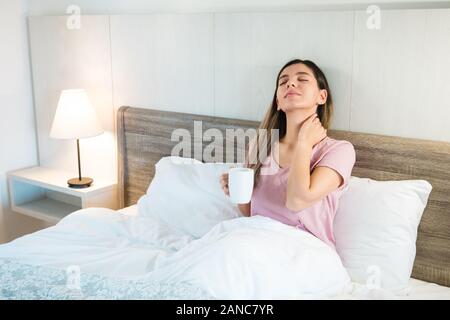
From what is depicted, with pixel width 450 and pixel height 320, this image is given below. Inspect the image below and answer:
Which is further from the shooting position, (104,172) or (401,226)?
(104,172)

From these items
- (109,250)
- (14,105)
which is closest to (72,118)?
(14,105)

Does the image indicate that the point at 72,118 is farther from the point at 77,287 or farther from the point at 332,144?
the point at 332,144

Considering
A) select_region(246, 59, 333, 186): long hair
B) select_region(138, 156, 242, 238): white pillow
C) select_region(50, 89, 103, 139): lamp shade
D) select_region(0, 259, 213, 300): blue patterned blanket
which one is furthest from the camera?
select_region(50, 89, 103, 139): lamp shade

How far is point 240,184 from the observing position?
174 cm

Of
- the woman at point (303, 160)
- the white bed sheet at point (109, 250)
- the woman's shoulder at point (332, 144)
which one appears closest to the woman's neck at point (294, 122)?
the woman at point (303, 160)

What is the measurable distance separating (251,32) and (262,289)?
46.8 inches

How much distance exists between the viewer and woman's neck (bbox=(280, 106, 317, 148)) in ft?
6.62

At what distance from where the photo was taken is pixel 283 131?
6.95ft

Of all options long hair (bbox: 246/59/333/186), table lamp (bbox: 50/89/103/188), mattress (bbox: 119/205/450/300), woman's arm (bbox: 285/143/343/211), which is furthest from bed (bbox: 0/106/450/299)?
table lamp (bbox: 50/89/103/188)

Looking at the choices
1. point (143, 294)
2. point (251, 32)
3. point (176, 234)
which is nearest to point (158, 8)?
point (251, 32)

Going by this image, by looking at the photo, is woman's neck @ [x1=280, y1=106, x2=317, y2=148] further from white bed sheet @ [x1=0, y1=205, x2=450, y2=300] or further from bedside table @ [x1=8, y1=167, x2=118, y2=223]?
bedside table @ [x1=8, y1=167, x2=118, y2=223]

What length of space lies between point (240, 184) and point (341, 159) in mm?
384
